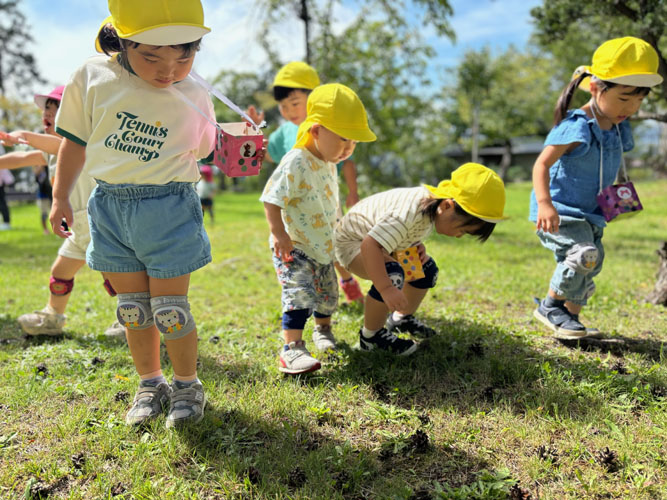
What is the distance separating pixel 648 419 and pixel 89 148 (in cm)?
285

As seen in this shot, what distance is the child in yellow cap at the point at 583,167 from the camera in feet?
10.3

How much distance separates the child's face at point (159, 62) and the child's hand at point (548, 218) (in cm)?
222

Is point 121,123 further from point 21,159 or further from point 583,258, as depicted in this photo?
point 583,258

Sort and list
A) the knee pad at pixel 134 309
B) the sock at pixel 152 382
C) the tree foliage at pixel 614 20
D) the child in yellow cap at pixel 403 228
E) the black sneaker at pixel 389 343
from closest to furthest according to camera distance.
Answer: the knee pad at pixel 134 309, the sock at pixel 152 382, the child in yellow cap at pixel 403 228, the black sneaker at pixel 389 343, the tree foliage at pixel 614 20

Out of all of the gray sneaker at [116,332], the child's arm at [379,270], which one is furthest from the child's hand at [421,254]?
the gray sneaker at [116,332]

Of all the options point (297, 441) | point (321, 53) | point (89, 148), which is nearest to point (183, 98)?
point (89, 148)

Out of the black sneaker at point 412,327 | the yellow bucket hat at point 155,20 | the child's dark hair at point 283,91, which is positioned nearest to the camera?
the yellow bucket hat at point 155,20

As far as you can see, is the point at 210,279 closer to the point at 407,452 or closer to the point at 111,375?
the point at 111,375

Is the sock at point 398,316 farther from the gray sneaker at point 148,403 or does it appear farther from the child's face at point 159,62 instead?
the child's face at point 159,62

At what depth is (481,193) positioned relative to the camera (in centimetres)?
268

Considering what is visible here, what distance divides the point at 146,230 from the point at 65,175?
1.53 ft

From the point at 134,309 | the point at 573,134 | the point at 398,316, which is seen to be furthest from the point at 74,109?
the point at 573,134

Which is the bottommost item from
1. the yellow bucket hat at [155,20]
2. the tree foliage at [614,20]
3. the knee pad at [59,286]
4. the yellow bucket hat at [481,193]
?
the knee pad at [59,286]

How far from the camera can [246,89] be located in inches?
1705
